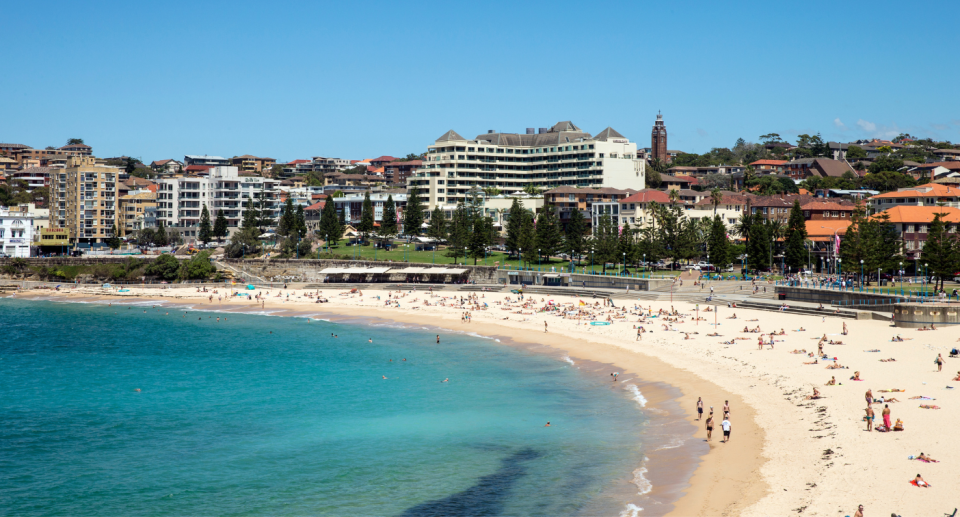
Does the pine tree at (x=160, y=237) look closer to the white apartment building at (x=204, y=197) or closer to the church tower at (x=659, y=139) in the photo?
the white apartment building at (x=204, y=197)

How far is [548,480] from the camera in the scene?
2267 centimetres

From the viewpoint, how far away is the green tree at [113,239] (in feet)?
367

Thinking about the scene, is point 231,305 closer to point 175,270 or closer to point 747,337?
point 175,270

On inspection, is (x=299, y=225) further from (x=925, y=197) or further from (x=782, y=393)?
(x=782, y=393)

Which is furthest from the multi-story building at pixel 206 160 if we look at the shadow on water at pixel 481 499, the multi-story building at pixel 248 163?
the shadow on water at pixel 481 499

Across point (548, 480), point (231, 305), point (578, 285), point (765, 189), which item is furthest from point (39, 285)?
point (765, 189)

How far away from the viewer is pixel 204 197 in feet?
405

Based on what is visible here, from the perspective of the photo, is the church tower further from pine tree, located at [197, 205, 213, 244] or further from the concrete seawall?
the concrete seawall

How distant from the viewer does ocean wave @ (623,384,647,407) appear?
3131 centimetres

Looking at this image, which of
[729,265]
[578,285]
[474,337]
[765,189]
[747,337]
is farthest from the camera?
[765,189]

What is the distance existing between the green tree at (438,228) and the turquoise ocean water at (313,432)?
5434cm

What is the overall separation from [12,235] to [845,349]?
10068cm

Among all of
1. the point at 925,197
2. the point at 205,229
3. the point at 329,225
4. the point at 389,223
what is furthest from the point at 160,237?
the point at 925,197

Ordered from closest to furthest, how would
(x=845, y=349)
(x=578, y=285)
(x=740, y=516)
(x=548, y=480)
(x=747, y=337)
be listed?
(x=740, y=516)
(x=548, y=480)
(x=845, y=349)
(x=747, y=337)
(x=578, y=285)
